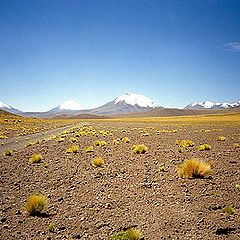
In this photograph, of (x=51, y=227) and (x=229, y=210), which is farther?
(x=229, y=210)

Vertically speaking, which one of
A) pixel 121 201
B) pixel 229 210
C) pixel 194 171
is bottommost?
pixel 121 201

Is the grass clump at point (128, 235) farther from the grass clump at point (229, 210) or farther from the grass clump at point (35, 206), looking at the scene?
the grass clump at point (35, 206)

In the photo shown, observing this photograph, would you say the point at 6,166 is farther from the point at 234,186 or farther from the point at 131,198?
the point at 234,186

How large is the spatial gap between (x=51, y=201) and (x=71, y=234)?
9.28ft

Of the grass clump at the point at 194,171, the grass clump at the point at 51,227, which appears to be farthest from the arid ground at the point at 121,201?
the grass clump at the point at 194,171

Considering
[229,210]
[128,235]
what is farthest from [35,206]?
[229,210]

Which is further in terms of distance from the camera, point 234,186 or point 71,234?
point 234,186

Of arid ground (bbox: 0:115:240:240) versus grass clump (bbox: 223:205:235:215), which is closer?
arid ground (bbox: 0:115:240:240)

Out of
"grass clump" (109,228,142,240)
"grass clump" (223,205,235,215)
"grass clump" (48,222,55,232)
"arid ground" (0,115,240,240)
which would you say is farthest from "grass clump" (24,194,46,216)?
"grass clump" (223,205,235,215)

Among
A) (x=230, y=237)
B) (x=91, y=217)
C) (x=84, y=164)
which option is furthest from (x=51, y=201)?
(x=84, y=164)

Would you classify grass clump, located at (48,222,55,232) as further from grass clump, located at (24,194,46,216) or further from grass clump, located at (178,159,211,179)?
grass clump, located at (178,159,211,179)

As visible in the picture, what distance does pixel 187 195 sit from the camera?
32.2ft

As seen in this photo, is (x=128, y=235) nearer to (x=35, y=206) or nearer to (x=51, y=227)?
(x=51, y=227)

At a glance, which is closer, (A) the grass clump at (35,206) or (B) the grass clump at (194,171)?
(A) the grass clump at (35,206)
